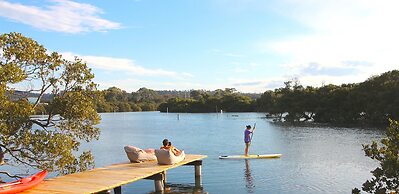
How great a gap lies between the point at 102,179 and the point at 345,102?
5654 centimetres

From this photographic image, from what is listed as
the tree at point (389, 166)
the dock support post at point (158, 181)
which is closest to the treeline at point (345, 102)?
the dock support post at point (158, 181)

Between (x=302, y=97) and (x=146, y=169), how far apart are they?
59128mm

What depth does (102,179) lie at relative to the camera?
1154 cm

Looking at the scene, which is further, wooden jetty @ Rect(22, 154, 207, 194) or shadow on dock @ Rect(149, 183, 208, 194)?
shadow on dock @ Rect(149, 183, 208, 194)

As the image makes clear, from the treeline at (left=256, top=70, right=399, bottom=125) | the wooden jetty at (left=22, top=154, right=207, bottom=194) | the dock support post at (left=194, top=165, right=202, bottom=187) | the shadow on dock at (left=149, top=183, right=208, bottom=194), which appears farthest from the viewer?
the treeline at (left=256, top=70, right=399, bottom=125)

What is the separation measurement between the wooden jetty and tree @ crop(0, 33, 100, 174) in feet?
2.21

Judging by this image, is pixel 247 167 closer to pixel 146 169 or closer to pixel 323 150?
pixel 146 169

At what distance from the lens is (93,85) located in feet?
40.2

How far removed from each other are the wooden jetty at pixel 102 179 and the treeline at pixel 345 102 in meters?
42.8

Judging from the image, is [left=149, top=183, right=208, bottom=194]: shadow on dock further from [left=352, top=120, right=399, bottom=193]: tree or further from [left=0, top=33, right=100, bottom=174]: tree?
[left=352, top=120, right=399, bottom=193]: tree

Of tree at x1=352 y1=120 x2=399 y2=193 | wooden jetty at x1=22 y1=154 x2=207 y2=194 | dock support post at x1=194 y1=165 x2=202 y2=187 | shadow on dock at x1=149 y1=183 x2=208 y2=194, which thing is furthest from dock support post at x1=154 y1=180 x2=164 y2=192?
tree at x1=352 y1=120 x2=399 y2=193

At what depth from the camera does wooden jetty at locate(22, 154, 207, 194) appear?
10133 mm

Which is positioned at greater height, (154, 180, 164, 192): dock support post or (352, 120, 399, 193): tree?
(352, 120, 399, 193): tree

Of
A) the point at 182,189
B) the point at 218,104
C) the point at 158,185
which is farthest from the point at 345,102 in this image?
the point at 218,104
